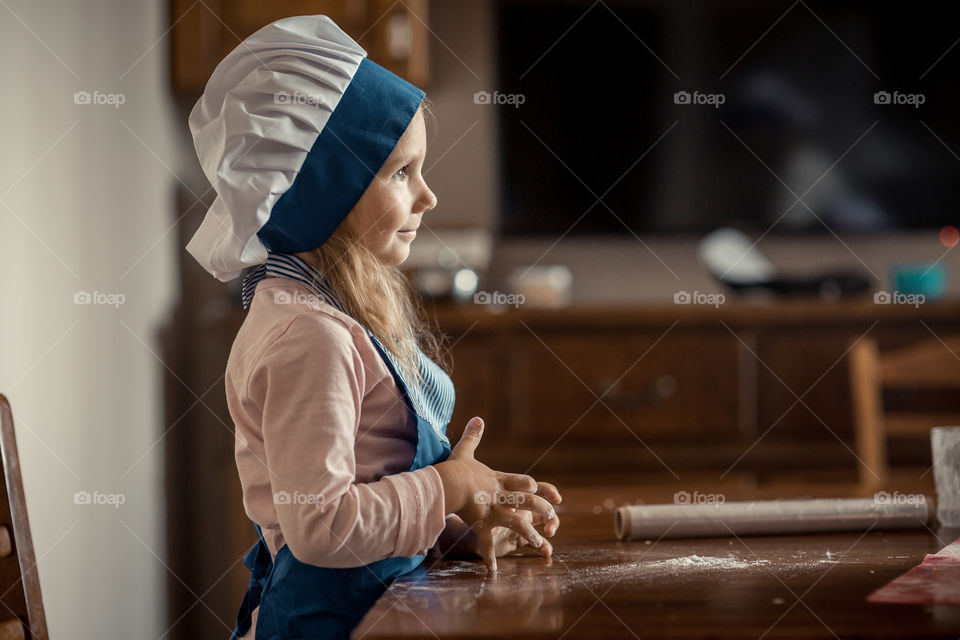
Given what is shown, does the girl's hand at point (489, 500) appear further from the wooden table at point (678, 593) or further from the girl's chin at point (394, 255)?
the girl's chin at point (394, 255)

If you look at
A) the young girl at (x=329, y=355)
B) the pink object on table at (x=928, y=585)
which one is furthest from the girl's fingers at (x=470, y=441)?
the pink object on table at (x=928, y=585)

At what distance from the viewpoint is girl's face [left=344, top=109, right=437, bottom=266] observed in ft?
2.99

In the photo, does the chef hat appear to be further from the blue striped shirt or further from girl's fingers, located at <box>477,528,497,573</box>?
girl's fingers, located at <box>477,528,497,573</box>

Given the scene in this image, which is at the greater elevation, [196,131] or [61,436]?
[196,131]

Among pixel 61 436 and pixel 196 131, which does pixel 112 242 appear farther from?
pixel 196 131

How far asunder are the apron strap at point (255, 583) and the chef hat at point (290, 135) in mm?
283

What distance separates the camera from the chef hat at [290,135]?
0.86 m

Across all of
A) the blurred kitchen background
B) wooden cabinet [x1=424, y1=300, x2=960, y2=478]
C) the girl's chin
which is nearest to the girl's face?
the girl's chin

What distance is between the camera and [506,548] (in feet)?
2.76

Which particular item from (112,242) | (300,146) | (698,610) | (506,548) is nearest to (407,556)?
(506,548)

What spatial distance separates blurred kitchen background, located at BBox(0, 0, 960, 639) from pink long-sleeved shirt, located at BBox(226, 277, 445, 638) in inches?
31.3

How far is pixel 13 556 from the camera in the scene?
85cm

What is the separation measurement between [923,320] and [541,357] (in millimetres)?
901

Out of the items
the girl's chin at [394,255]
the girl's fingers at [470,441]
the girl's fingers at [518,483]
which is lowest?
the girl's fingers at [518,483]
